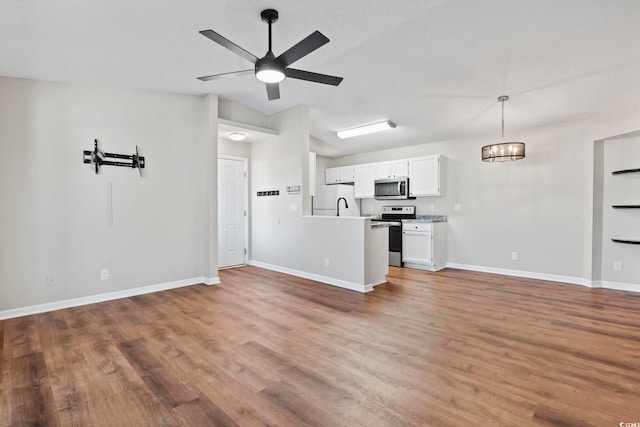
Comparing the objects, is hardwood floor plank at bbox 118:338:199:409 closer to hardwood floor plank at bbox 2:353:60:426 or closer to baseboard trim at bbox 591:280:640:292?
hardwood floor plank at bbox 2:353:60:426

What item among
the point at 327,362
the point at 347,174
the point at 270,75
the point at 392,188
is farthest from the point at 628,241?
the point at 270,75

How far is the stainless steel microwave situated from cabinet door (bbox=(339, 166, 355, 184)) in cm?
67

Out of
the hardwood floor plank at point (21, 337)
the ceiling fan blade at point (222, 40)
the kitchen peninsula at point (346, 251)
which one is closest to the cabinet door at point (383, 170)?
the kitchen peninsula at point (346, 251)

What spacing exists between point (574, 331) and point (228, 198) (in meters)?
5.37

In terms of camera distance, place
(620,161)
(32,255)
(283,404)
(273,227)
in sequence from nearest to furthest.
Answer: (283,404)
(32,255)
(620,161)
(273,227)

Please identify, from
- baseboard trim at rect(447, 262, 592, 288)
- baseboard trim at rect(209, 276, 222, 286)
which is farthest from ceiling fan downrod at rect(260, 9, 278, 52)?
baseboard trim at rect(447, 262, 592, 288)

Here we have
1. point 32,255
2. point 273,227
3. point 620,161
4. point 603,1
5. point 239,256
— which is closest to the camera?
point 603,1

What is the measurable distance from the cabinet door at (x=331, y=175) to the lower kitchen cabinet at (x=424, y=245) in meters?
2.12

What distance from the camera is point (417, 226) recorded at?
18.7 feet

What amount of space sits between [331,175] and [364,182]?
1019mm

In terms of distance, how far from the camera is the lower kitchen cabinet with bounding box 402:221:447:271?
5555 millimetres

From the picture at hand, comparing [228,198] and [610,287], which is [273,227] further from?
[610,287]

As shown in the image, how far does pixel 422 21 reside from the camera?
2828 mm

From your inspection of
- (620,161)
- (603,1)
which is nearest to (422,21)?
(603,1)
